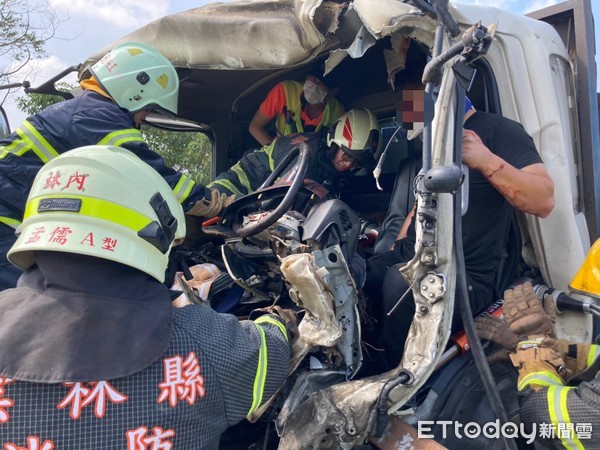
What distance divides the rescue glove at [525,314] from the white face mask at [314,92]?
1960 mm

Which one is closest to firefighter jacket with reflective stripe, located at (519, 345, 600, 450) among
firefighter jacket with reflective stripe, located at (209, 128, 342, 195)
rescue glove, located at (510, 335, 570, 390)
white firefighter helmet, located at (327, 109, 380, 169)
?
rescue glove, located at (510, 335, 570, 390)

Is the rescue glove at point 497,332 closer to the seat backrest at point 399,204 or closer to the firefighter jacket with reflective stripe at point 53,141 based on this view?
the seat backrest at point 399,204

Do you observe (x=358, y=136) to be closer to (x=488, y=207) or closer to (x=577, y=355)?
(x=488, y=207)

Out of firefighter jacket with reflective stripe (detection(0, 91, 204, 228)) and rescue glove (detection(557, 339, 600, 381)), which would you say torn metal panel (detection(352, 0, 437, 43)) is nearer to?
firefighter jacket with reflective stripe (detection(0, 91, 204, 228))

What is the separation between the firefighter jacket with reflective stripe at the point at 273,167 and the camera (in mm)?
3439

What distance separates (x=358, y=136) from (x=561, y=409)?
2.01 meters

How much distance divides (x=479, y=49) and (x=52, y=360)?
163cm

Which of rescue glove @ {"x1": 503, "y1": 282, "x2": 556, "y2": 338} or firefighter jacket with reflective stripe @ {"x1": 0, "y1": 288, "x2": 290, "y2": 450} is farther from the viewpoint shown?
rescue glove @ {"x1": 503, "y1": 282, "x2": 556, "y2": 338}

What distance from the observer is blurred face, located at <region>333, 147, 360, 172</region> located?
11.0 ft

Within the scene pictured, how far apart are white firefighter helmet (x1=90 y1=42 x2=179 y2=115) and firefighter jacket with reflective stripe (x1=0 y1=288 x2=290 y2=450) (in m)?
1.57

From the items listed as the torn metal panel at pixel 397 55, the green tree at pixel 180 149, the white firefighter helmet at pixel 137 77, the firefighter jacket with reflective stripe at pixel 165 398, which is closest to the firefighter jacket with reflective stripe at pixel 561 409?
the firefighter jacket with reflective stripe at pixel 165 398


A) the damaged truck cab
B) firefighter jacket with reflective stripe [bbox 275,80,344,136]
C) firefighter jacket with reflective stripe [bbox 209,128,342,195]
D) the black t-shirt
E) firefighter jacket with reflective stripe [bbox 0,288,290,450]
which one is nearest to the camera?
firefighter jacket with reflective stripe [bbox 0,288,290,450]

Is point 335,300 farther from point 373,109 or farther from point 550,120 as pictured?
point 373,109

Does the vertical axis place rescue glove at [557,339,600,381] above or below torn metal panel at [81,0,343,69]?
below
